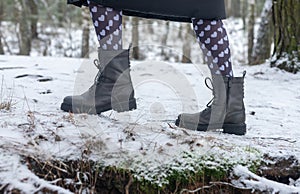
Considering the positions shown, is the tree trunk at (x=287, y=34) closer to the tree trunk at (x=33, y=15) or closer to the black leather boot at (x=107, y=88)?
the black leather boot at (x=107, y=88)

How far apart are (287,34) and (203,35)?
2.50 m

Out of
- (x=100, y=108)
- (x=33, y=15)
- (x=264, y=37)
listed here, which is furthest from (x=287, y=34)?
(x=33, y=15)

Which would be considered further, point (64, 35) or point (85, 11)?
point (64, 35)

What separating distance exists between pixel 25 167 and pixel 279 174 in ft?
3.32

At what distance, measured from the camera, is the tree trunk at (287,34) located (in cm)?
406

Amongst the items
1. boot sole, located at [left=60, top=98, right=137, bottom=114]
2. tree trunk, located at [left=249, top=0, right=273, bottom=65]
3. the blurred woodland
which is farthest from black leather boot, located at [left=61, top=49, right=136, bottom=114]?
tree trunk, located at [left=249, top=0, right=273, bottom=65]

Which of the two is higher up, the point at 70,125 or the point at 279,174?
the point at 70,125

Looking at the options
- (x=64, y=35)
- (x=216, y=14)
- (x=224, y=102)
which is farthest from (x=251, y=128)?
(x=64, y=35)

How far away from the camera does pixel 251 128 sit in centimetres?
219

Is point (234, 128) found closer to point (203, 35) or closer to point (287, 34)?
point (203, 35)

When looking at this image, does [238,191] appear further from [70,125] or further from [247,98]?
[247,98]

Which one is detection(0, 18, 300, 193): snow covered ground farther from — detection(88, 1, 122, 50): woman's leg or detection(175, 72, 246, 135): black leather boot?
detection(88, 1, 122, 50): woman's leg

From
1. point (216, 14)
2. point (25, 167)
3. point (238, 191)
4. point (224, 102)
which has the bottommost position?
point (238, 191)

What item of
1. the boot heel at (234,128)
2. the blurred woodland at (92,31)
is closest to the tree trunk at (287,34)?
the blurred woodland at (92,31)
